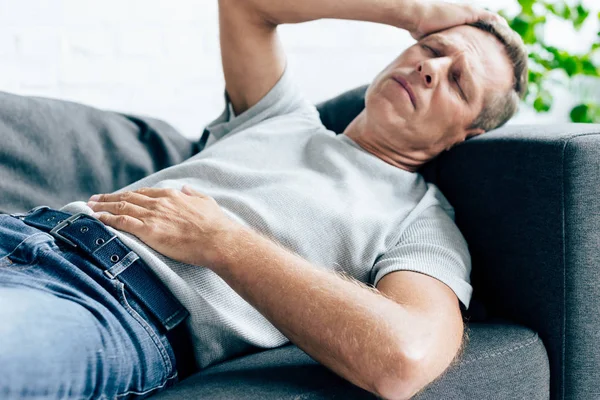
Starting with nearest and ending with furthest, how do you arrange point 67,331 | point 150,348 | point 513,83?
point 67,331, point 150,348, point 513,83

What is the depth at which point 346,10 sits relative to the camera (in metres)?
1.39

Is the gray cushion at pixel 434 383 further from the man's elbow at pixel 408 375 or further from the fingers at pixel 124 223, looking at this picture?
the fingers at pixel 124 223

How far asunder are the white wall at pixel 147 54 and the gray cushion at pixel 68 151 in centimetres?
57

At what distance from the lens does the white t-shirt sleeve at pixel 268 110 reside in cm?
146

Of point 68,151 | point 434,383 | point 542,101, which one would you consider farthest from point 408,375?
point 542,101

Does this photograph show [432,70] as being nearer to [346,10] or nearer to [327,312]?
[346,10]

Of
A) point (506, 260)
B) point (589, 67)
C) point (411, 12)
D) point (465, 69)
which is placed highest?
point (411, 12)

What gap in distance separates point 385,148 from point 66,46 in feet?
4.01

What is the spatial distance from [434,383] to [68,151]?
3.11ft

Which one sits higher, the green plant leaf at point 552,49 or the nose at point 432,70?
the nose at point 432,70

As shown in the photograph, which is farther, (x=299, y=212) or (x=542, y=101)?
(x=542, y=101)

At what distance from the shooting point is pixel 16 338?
2.33 ft

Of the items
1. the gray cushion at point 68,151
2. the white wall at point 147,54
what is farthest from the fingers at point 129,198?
the white wall at point 147,54

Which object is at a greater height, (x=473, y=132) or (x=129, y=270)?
(x=129, y=270)
